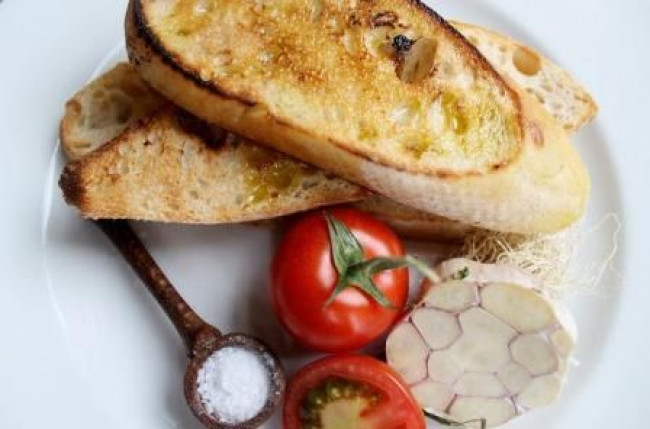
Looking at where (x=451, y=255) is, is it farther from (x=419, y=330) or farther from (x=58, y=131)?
(x=58, y=131)

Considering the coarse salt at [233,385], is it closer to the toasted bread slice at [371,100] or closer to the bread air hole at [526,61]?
the toasted bread slice at [371,100]

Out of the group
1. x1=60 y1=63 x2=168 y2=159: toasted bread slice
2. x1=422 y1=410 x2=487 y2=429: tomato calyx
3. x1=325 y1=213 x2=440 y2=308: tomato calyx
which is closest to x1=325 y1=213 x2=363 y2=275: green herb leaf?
x1=325 y1=213 x2=440 y2=308: tomato calyx

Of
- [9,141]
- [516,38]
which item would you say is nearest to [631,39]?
[516,38]

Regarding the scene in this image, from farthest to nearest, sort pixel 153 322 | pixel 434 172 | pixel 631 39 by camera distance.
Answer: pixel 631 39, pixel 153 322, pixel 434 172

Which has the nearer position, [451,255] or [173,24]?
[173,24]

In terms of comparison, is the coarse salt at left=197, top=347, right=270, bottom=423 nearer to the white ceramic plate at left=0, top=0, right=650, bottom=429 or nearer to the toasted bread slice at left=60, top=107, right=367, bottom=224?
the white ceramic plate at left=0, top=0, right=650, bottom=429

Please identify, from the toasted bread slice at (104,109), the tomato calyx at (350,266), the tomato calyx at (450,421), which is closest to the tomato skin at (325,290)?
the tomato calyx at (350,266)
